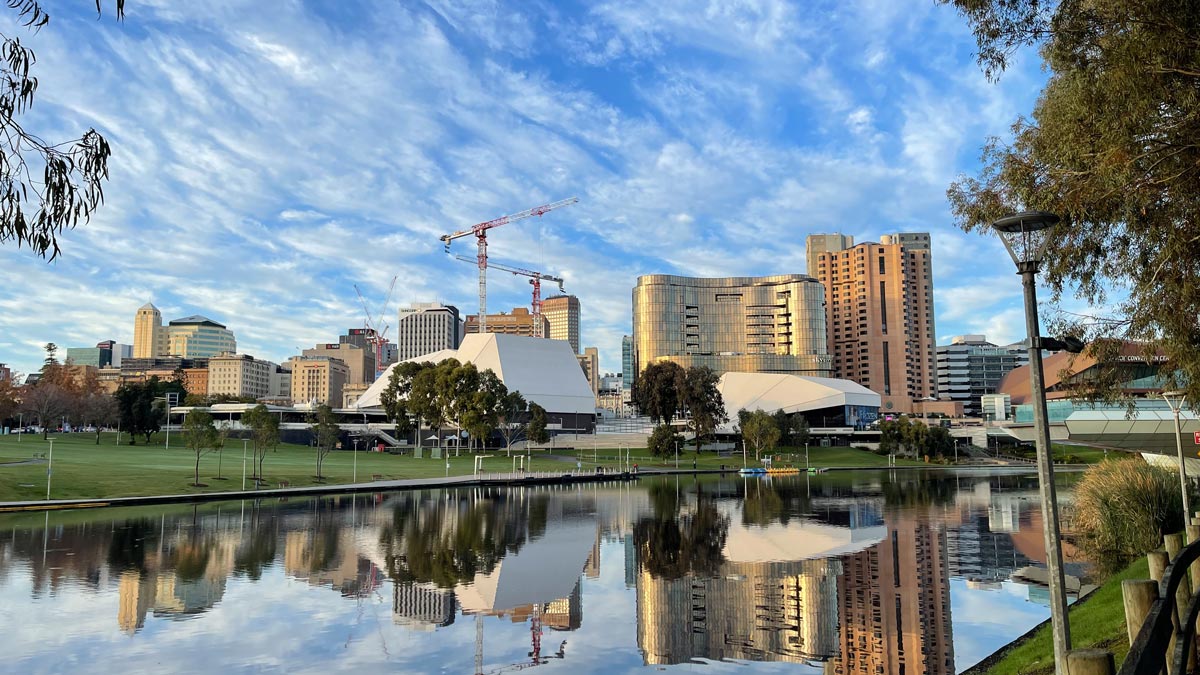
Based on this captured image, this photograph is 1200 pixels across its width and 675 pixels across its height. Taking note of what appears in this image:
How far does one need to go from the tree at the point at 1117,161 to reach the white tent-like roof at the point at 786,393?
135m

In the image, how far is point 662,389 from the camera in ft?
372

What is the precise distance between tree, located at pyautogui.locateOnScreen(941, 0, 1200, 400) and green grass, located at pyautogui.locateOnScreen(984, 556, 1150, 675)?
455cm

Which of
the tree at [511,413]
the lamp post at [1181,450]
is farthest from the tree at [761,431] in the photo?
the lamp post at [1181,450]

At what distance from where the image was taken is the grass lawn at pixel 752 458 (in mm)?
105625

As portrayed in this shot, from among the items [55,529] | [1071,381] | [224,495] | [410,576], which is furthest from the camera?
[224,495]

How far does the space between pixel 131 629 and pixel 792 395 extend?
481 ft

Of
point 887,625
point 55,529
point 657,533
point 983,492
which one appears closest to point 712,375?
point 983,492

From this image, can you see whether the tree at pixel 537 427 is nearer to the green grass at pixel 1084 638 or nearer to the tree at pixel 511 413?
the tree at pixel 511 413

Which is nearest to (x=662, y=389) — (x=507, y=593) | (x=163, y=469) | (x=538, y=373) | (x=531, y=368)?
(x=538, y=373)

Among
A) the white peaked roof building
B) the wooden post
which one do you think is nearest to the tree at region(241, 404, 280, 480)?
the wooden post

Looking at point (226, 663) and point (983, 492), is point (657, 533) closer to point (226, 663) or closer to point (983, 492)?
point (226, 663)

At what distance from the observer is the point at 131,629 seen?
16.2 metres

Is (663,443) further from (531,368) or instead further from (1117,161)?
(1117,161)

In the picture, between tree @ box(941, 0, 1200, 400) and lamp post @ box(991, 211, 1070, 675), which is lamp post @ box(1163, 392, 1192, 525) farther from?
lamp post @ box(991, 211, 1070, 675)
